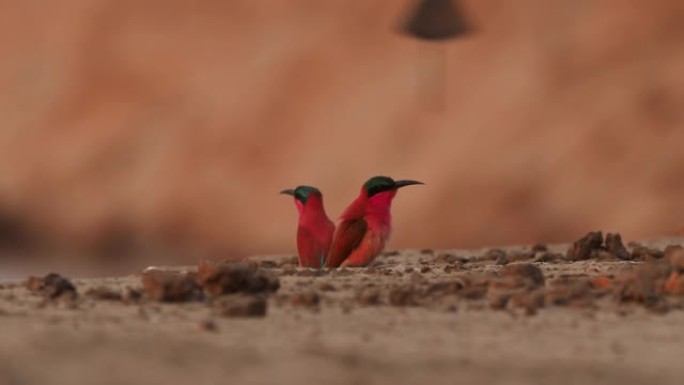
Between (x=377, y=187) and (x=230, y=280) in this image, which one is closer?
(x=230, y=280)

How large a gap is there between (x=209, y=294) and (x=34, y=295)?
2.63 feet

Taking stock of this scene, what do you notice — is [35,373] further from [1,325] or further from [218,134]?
[218,134]

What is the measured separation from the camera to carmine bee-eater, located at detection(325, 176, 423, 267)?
8.84 metres

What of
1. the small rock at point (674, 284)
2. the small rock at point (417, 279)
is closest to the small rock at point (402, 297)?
the small rock at point (417, 279)

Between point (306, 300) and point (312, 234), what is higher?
point (312, 234)

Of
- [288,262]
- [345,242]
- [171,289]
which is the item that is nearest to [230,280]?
[171,289]

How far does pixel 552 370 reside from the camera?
487 centimetres

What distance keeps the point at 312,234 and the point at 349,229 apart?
1.18 ft

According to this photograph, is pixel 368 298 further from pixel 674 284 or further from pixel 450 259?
pixel 450 259

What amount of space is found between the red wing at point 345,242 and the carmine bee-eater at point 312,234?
0.73 ft

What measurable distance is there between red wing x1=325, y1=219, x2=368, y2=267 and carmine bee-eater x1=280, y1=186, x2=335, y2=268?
222 millimetres

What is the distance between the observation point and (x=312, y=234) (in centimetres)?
915

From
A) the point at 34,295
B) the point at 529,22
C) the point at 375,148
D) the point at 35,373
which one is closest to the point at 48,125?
the point at 375,148

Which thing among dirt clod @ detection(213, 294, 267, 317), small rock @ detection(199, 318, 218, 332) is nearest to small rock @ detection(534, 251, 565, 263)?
dirt clod @ detection(213, 294, 267, 317)
